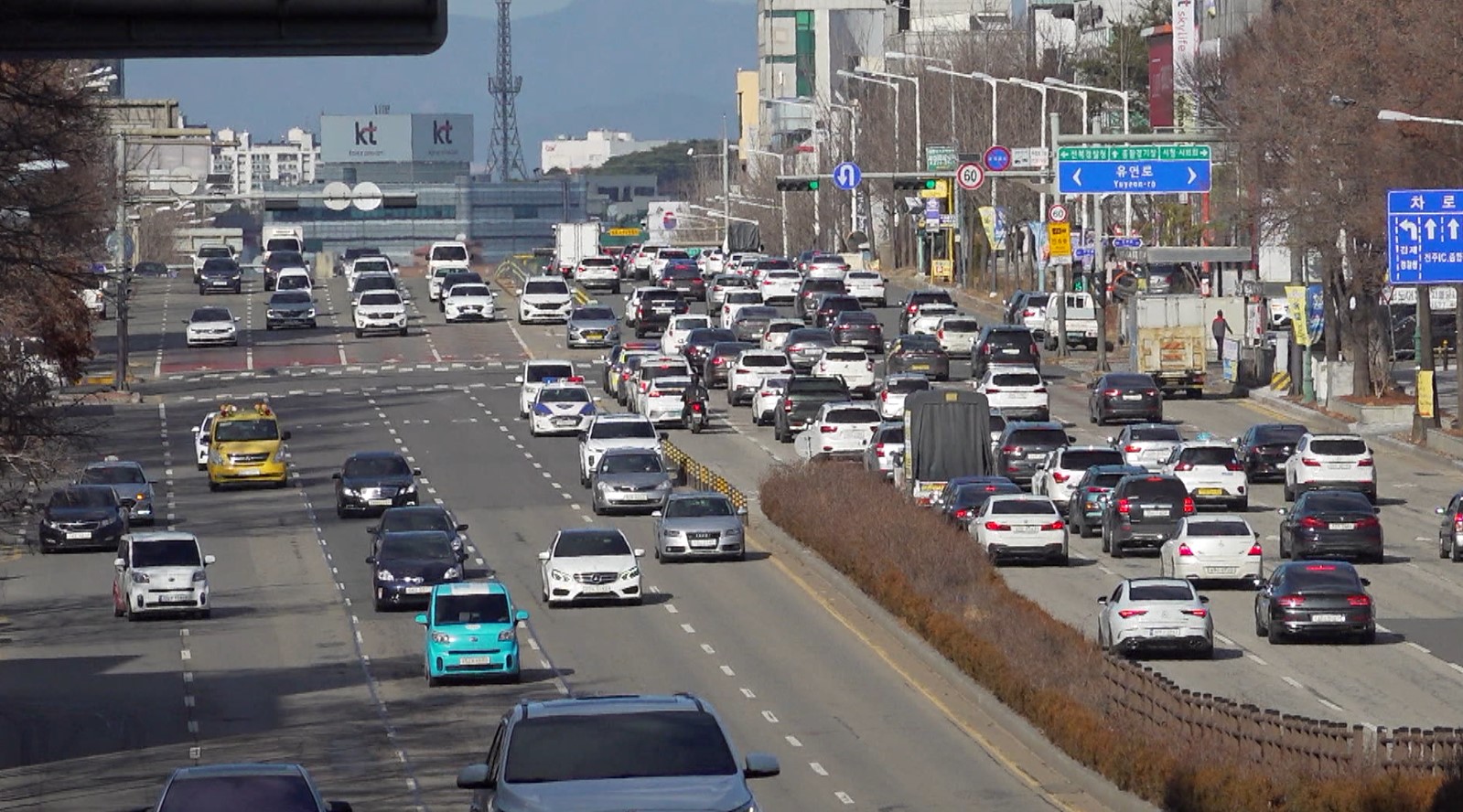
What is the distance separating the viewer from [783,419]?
64.2 metres

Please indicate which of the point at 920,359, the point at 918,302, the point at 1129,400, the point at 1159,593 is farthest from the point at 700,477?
the point at 918,302

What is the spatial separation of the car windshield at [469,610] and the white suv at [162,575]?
861 cm

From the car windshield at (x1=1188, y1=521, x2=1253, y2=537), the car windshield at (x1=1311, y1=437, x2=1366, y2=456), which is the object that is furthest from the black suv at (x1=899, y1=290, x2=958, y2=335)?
the car windshield at (x1=1188, y1=521, x2=1253, y2=537)

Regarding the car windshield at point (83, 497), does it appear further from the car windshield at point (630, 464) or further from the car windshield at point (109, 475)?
the car windshield at point (630, 464)

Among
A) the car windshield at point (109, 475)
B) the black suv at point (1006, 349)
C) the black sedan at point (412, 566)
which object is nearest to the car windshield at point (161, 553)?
the black sedan at point (412, 566)

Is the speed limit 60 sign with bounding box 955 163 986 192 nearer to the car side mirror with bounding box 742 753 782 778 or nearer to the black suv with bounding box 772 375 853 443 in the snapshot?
the black suv with bounding box 772 375 853 443

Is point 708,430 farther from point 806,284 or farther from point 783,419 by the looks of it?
point 806,284

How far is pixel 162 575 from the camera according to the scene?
1721 inches

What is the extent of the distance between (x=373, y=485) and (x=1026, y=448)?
13.9 metres

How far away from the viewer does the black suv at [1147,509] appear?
155 ft

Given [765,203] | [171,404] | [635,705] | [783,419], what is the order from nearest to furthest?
[635,705] < [783,419] < [171,404] < [765,203]

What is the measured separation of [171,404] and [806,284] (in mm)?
28052

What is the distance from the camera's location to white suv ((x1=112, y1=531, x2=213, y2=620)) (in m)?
43.6

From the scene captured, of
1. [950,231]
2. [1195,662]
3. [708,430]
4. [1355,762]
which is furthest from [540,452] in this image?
[950,231]
